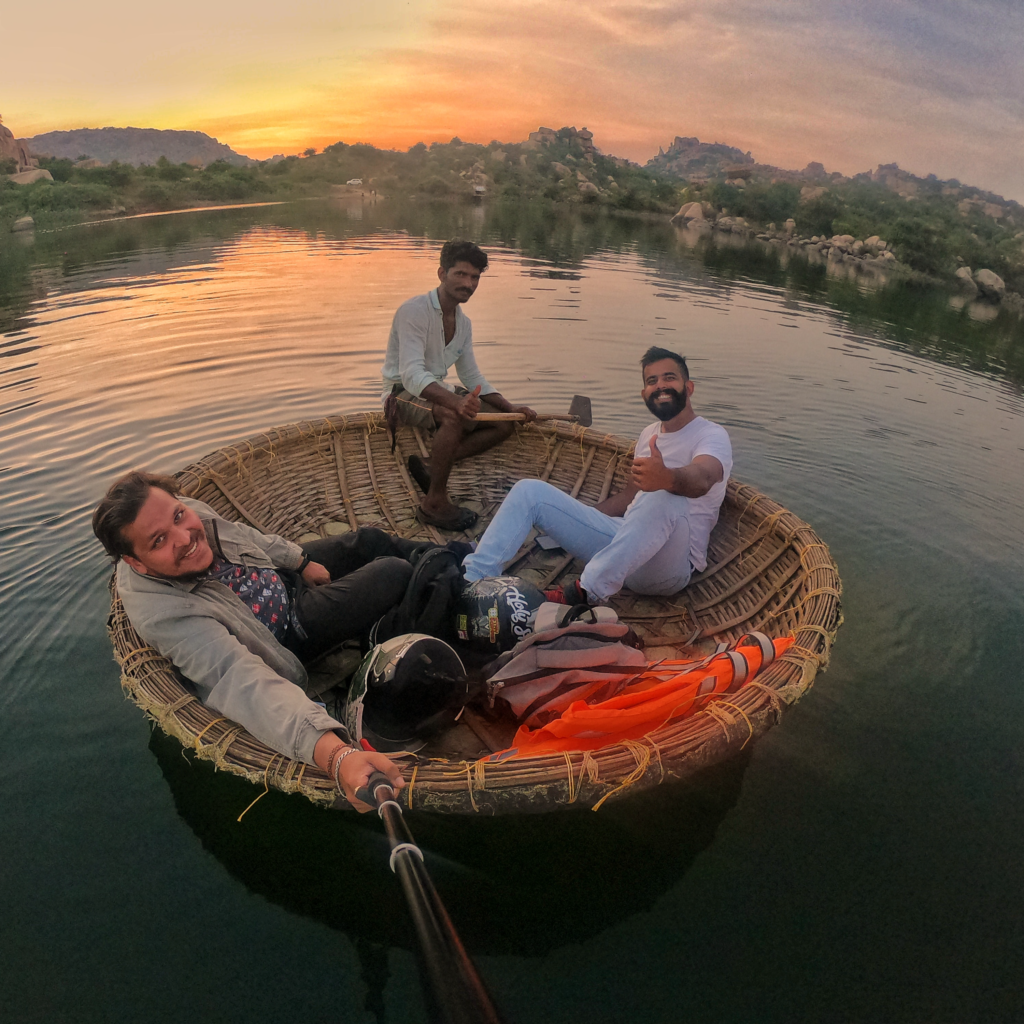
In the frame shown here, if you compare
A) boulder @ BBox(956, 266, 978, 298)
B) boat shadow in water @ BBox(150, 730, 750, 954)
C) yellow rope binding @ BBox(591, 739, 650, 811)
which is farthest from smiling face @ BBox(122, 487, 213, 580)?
boulder @ BBox(956, 266, 978, 298)

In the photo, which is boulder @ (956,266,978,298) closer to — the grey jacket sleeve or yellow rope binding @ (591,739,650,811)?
yellow rope binding @ (591,739,650,811)

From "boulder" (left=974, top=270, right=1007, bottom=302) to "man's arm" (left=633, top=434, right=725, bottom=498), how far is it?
25.1 metres

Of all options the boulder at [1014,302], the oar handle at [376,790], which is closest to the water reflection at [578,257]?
the boulder at [1014,302]

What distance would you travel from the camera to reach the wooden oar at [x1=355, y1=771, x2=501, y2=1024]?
3.68 ft

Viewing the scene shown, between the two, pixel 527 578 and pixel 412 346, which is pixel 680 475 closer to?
pixel 527 578

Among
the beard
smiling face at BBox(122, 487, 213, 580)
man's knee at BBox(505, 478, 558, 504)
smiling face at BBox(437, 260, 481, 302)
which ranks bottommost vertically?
man's knee at BBox(505, 478, 558, 504)

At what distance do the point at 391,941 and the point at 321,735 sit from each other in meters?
0.83

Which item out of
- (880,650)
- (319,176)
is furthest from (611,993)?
(319,176)

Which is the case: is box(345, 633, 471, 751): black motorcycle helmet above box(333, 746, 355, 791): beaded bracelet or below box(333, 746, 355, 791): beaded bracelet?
below

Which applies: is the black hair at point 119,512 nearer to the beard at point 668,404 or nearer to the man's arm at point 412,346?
the beard at point 668,404

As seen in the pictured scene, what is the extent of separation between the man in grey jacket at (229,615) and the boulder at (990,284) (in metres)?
26.7

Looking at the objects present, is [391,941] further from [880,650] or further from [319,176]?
[319,176]

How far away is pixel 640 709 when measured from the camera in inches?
81.9

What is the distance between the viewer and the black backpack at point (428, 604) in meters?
2.85
